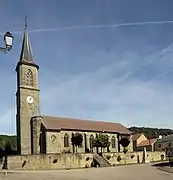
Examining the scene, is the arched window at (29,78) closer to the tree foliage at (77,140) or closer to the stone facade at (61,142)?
the stone facade at (61,142)

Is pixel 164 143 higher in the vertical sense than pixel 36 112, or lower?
lower

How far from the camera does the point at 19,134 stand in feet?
216

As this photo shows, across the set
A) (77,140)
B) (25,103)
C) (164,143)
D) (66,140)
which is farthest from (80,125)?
(164,143)

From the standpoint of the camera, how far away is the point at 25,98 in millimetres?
67312

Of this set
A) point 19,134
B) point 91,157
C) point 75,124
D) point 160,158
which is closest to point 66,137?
point 75,124

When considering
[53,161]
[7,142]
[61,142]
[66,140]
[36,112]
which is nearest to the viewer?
[53,161]

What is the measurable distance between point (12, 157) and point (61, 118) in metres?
23.7

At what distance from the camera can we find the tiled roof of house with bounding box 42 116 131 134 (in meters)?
67.7

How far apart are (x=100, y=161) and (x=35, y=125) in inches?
690

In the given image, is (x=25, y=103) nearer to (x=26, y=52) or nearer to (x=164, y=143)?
(x=26, y=52)

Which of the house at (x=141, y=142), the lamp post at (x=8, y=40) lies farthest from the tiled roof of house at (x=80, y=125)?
the lamp post at (x=8, y=40)

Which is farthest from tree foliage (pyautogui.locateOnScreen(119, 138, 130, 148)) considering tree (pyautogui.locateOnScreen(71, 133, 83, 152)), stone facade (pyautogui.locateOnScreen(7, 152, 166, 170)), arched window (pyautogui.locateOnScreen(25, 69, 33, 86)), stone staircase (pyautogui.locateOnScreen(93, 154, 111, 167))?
arched window (pyautogui.locateOnScreen(25, 69, 33, 86))

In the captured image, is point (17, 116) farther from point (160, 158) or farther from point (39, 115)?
point (160, 158)

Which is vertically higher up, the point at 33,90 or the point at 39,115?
the point at 33,90
